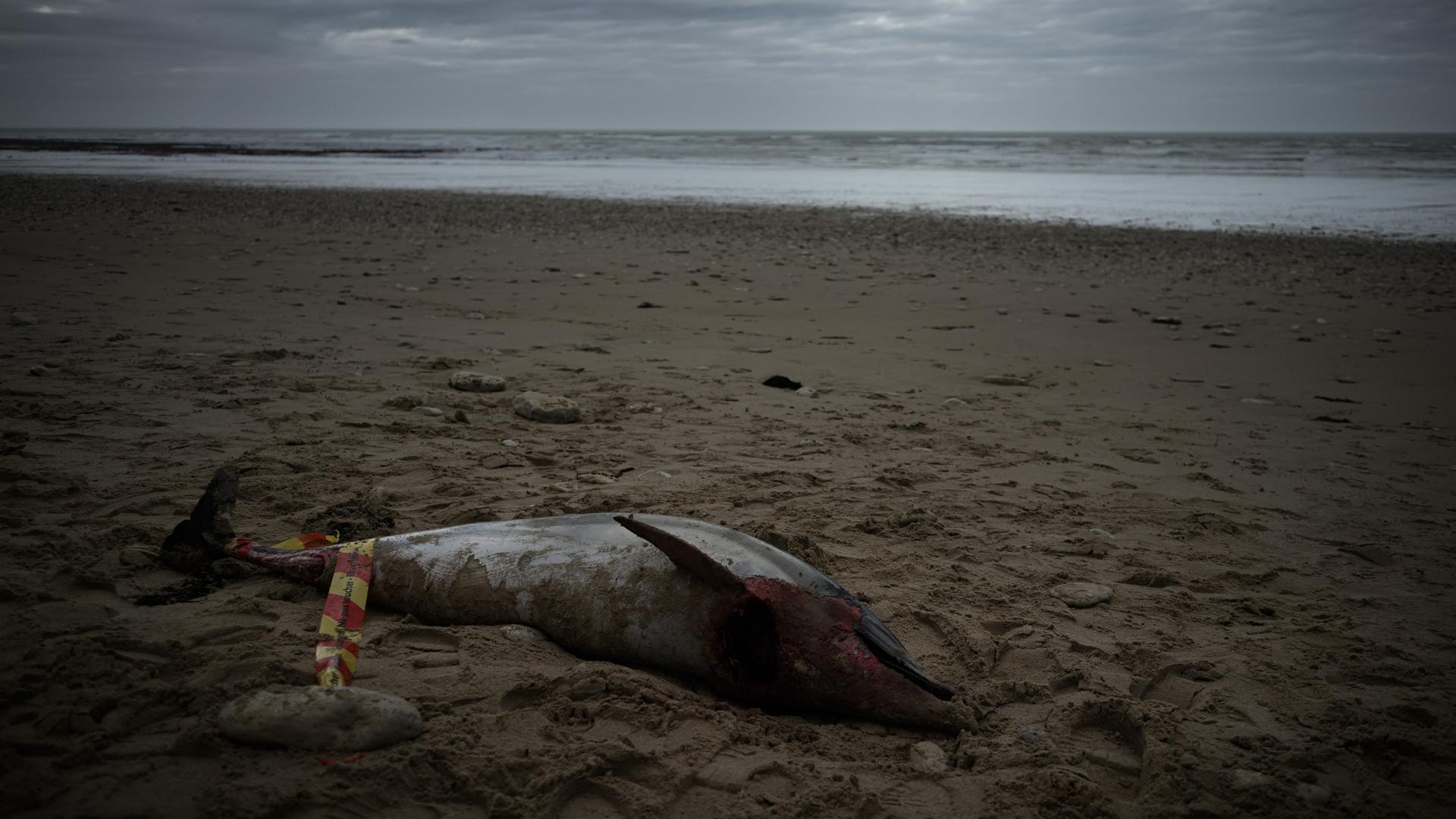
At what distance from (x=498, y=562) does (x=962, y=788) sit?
162 centimetres

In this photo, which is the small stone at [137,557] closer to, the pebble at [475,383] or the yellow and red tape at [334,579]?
the yellow and red tape at [334,579]

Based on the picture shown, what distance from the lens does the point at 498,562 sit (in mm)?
2920

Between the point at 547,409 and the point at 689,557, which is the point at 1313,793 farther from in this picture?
the point at 547,409

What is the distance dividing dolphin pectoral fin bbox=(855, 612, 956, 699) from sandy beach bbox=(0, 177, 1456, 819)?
0.14m

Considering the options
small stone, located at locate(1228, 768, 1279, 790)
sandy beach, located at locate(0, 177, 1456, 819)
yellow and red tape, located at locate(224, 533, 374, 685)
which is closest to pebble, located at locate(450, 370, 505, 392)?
sandy beach, located at locate(0, 177, 1456, 819)

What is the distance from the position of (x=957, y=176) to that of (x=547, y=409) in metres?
26.9

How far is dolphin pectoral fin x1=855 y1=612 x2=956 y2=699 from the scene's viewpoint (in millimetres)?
2564

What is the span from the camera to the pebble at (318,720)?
2.09 metres

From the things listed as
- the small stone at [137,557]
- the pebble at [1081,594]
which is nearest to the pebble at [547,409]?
the small stone at [137,557]

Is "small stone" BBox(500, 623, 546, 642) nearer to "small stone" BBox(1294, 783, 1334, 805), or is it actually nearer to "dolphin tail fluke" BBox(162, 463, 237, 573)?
"dolphin tail fluke" BBox(162, 463, 237, 573)

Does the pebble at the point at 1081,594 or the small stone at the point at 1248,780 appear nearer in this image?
the small stone at the point at 1248,780

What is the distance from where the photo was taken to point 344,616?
8.99 ft

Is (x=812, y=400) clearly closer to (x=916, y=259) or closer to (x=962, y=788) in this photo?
(x=962, y=788)

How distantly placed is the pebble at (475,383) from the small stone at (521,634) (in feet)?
9.96
